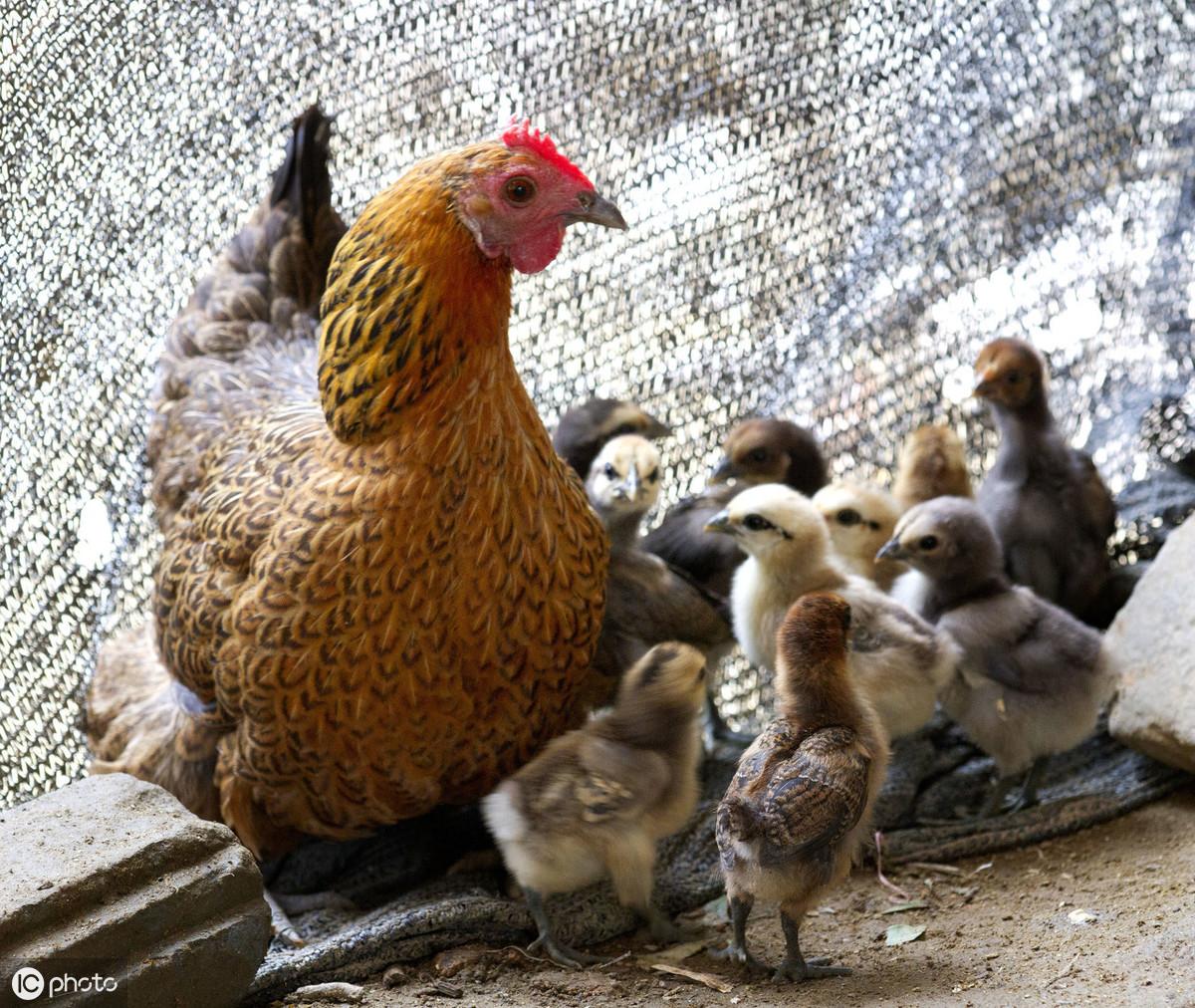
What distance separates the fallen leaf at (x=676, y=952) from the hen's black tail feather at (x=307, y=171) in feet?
5.98

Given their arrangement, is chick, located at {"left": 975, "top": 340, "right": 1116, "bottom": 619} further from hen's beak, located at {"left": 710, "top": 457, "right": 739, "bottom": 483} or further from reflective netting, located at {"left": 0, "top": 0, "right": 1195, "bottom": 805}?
hen's beak, located at {"left": 710, "top": 457, "right": 739, "bottom": 483}

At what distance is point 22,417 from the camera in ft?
10.6

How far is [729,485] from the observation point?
3471mm

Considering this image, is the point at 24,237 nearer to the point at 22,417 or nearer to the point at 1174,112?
the point at 22,417

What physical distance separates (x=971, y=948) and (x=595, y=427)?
1507mm

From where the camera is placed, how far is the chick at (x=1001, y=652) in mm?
2879

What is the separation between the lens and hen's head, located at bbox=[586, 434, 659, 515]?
3035 millimetres

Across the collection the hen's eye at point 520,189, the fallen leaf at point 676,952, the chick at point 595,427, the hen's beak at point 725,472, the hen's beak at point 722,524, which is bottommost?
the fallen leaf at point 676,952

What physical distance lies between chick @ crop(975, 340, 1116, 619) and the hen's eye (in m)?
Answer: 1.57

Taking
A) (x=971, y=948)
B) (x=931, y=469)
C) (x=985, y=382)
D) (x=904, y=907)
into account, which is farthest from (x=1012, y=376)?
(x=971, y=948)

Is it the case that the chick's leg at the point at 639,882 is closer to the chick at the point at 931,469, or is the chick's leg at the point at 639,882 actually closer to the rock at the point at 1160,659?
the rock at the point at 1160,659

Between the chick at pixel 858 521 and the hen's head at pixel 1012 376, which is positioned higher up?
the hen's head at pixel 1012 376

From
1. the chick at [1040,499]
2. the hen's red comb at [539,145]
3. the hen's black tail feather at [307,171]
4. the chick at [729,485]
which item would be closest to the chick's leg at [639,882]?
the chick at [729,485]

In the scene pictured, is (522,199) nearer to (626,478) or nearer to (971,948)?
(626,478)
